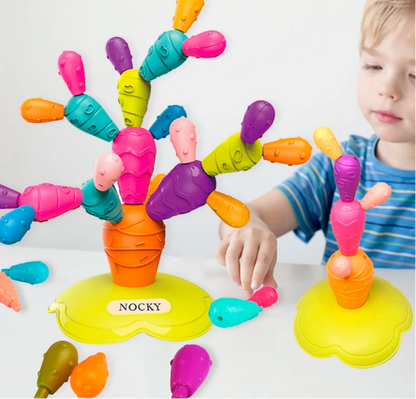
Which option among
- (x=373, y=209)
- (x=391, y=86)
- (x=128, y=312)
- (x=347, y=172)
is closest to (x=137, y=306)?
(x=128, y=312)

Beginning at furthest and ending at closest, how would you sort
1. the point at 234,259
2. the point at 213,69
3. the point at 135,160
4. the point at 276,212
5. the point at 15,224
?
the point at 213,69
the point at 276,212
the point at 234,259
the point at 135,160
the point at 15,224

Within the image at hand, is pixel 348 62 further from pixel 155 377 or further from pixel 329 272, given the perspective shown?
pixel 155 377

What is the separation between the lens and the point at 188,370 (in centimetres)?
39

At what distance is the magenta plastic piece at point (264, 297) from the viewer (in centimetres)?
49

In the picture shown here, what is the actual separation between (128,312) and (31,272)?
9 cm

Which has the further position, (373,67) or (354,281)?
(373,67)

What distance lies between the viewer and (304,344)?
1.48ft

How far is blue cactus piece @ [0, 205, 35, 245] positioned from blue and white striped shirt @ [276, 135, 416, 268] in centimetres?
52

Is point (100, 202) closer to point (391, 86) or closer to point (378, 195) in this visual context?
point (378, 195)

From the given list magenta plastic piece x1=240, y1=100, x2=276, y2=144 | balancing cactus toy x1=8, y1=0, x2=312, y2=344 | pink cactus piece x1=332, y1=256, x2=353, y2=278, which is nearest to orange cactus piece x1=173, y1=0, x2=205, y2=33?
balancing cactus toy x1=8, y1=0, x2=312, y2=344

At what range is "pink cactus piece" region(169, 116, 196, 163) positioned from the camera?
43cm

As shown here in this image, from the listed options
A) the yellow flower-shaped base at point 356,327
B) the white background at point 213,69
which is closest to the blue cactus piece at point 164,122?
the yellow flower-shaped base at point 356,327

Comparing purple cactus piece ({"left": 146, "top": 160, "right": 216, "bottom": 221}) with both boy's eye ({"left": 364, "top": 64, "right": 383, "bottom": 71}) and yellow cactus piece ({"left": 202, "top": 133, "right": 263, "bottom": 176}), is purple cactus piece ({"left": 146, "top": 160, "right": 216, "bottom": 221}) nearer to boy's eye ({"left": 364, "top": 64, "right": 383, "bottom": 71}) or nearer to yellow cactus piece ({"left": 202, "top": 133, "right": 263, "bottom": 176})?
yellow cactus piece ({"left": 202, "top": 133, "right": 263, "bottom": 176})

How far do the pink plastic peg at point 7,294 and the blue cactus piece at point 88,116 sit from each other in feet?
0.49
